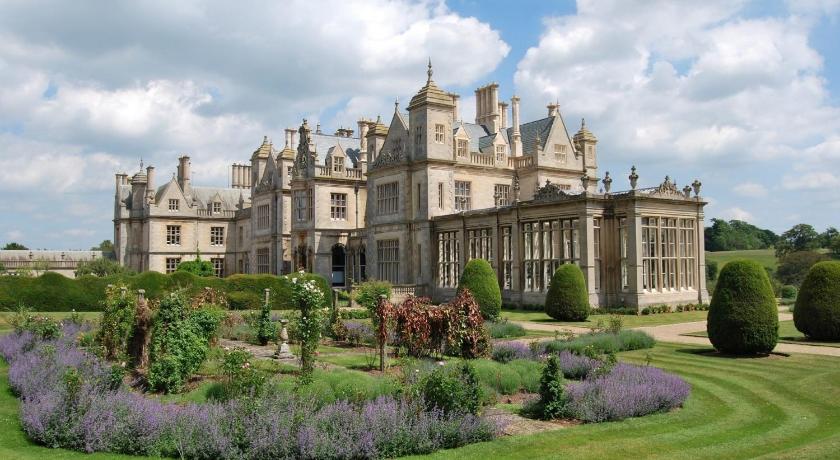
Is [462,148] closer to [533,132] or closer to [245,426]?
[533,132]

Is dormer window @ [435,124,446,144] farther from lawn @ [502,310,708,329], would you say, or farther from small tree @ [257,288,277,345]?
small tree @ [257,288,277,345]

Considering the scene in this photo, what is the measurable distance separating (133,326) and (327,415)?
24.0 ft

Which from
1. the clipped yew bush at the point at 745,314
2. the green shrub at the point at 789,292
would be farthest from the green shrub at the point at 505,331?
the green shrub at the point at 789,292

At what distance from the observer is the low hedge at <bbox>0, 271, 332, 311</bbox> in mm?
33406

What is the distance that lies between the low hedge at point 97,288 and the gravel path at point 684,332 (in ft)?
42.9

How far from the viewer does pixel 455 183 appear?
4259cm

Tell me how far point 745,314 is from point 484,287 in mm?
12018

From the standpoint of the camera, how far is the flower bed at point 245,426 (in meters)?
8.94

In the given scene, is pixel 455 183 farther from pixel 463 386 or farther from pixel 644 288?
pixel 463 386

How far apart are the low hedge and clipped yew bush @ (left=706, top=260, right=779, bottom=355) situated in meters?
20.5

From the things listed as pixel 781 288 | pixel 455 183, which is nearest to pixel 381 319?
pixel 455 183

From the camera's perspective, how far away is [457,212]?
4116cm

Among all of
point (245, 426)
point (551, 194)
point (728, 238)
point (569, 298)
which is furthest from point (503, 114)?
point (728, 238)

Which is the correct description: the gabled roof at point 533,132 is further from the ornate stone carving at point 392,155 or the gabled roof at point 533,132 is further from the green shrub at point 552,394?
the green shrub at point 552,394
